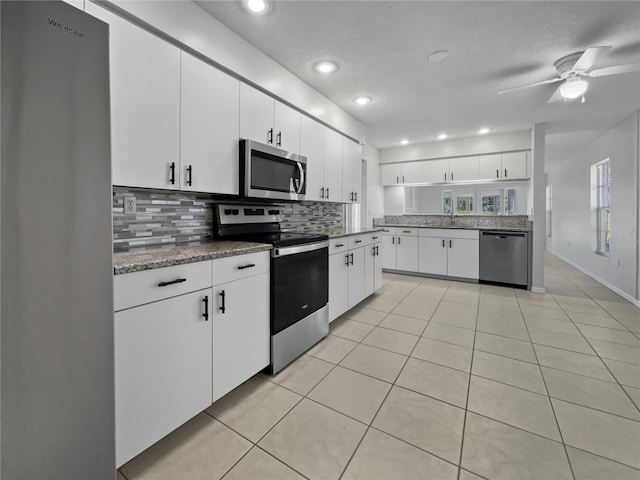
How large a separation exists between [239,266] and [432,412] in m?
1.40

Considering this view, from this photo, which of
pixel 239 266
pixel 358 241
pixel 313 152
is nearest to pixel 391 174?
pixel 358 241

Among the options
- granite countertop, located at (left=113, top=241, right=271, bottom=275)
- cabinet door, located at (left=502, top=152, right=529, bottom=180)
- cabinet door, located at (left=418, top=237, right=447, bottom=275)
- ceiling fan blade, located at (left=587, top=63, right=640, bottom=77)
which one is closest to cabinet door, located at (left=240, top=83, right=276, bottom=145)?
granite countertop, located at (left=113, top=241, right=271, bottom=275)

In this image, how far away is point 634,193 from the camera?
3.59 metres

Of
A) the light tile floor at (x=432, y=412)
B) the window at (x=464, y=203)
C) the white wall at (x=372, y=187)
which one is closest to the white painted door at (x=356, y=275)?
the light tile floor at (x=432, y=412)

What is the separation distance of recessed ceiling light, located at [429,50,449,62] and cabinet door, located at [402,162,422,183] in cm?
309

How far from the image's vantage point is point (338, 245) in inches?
110

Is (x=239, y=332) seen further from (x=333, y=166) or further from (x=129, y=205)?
(x=333, y=166)

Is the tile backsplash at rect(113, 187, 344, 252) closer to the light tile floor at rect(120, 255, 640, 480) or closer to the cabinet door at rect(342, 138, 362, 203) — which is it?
the light tile floor at rect(120, 255, 640, 480)

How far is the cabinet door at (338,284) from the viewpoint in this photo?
272 cm

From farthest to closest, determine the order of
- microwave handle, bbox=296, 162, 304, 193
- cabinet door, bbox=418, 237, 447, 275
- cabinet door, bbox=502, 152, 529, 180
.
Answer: cabinet door, bbox=418, 237, 447, 275, cabinet door, bbox=502, 152, 529, 180, microwave handle, bbox=296, 162, 304, 193

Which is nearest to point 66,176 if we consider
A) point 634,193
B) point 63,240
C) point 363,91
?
point 63,240

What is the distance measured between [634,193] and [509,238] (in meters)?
1.43

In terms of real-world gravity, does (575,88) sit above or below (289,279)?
above

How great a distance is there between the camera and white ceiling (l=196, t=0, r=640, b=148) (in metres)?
1.84
